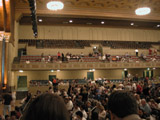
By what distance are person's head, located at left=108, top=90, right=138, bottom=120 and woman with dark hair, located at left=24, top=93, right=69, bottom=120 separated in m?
0.52

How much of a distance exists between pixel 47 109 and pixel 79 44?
940 inches

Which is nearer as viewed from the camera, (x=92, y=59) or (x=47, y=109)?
(x=47, y=109)

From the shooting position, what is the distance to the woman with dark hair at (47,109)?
0.95 metres

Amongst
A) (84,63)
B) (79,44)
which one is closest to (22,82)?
(84,63)

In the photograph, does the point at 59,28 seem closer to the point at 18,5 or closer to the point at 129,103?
the point at 18,5

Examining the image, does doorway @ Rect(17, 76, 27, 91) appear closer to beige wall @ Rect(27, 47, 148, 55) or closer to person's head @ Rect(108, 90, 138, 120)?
beige wall @ Rect(27, 47, 148, 55)

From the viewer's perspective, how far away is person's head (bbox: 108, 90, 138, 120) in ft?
4.42

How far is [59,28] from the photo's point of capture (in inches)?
982

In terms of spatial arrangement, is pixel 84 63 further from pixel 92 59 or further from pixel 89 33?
pixel 89 33

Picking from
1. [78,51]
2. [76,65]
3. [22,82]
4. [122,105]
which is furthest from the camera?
[78,51]

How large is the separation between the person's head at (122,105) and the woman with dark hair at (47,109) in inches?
20.6

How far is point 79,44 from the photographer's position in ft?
81.0

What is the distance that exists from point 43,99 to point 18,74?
851 inches

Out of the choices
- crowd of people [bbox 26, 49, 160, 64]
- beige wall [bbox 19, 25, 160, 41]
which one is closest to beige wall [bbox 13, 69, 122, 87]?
crowd of people [bbox 26, 49, 160, 64]
